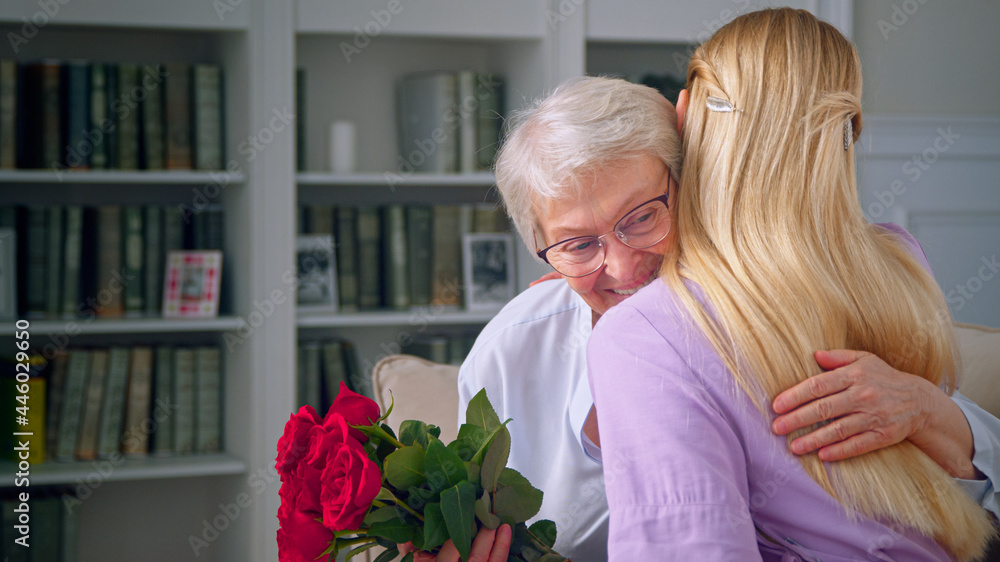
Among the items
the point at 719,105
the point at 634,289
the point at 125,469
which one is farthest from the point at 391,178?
the point at 719,105

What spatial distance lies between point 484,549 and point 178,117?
76.9 inches

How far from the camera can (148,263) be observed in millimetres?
2303

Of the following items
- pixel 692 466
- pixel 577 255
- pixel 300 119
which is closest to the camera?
pixel 692 466

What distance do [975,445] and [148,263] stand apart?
2.13m

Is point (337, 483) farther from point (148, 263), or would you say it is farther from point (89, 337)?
point (89, 337)

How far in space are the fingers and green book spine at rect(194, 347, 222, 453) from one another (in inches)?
78.4

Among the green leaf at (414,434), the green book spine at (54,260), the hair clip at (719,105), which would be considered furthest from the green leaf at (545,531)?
the green book spine at (54,260)

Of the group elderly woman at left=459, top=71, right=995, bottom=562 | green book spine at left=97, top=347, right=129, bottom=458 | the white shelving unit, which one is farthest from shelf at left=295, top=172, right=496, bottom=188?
elderly woman at left=459, top=71, right=995, bottom=562

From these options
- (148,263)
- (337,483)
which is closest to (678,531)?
(337,483)

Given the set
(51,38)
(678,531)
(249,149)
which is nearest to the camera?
(678,531)

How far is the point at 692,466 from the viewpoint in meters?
0.68

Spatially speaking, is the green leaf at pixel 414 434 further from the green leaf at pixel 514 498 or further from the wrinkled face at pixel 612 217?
the wrinkled face at pixel 612 217

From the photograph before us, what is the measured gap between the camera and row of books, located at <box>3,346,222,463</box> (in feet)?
7.33

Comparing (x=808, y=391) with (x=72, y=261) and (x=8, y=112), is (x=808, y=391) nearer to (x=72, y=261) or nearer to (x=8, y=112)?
(x=72, y=261)
